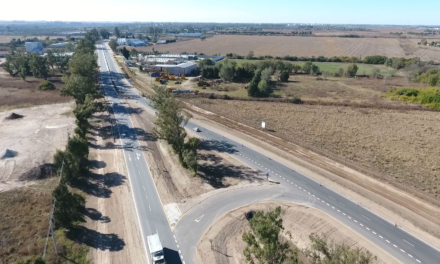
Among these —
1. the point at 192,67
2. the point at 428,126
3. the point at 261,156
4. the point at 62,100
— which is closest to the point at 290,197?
the point at 261,156

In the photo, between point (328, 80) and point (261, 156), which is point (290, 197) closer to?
point (261, 156)

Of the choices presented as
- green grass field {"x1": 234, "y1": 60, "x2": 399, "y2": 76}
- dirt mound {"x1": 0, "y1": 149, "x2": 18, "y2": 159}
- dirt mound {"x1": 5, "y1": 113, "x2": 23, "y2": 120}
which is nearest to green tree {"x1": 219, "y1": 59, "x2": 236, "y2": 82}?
green grass field {"x1": 234, "y1": 60, "x2": 399, "y2": 76}

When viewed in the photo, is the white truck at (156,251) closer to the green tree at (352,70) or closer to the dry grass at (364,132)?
the dry grass at (364,132)

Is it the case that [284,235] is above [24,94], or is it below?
below

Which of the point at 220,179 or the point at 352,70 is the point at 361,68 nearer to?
the point at 352,70

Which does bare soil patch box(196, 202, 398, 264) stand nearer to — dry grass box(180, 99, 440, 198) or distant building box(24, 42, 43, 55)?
dry grass box(180, 99, 440, 198)

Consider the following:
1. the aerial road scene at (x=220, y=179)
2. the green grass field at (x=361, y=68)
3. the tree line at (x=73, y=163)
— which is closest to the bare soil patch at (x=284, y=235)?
the aerial road scene at (x=220, y=179)

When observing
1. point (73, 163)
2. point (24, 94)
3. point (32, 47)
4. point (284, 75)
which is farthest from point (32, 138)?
point (32, 47)
